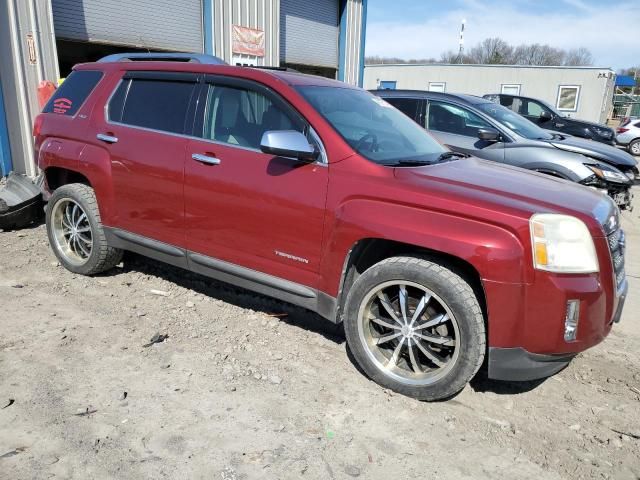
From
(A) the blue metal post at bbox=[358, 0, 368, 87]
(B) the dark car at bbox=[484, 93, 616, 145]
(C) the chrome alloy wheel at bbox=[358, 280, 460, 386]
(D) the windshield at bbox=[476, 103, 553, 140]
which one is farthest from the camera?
(A) the blue metal post at bbox=[358, 0, 368, 87]

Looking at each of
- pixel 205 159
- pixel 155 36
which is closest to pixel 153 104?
pixel 205 159

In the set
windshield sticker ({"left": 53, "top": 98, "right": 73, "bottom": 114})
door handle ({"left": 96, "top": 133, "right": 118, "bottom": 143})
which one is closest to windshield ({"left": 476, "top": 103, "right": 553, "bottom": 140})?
door handle ({"left": 96, "top": 133, "right": 118, "bottom": 143})

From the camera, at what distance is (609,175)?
6.93 meters

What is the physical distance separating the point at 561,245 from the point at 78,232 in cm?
408

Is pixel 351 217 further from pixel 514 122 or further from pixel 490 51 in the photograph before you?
pixel 490 51

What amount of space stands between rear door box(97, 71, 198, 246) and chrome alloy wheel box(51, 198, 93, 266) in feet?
2.05

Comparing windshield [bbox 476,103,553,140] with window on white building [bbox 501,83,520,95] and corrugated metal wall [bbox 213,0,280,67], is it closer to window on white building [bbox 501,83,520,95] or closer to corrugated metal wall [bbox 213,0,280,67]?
corrugated metal wall [bbox 213,0,280,67]

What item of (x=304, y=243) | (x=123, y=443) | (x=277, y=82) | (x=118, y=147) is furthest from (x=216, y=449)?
(x=118, y=147)

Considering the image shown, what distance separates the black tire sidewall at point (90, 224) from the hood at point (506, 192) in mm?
2810

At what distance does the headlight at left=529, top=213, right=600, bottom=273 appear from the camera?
8.79ft

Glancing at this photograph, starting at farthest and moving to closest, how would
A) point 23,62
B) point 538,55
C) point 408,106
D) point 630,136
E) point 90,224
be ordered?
point 538,55, point 630,136, point 408,106, point 23,62, point 90,224

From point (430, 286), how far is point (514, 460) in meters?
0.99

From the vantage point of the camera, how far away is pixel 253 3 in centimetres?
1184

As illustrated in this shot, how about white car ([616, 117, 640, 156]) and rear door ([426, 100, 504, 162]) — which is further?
white car ([616, 117, 640, 156])
